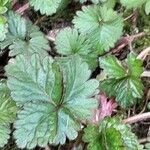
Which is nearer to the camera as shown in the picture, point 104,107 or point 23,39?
point 104,107

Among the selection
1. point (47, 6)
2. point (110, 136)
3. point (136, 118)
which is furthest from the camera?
point (47, 6)

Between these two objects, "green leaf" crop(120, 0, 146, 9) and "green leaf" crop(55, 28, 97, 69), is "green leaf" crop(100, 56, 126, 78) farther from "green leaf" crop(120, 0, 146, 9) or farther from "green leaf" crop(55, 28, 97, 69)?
"green leaf" crop(120, 0, 146, 9)

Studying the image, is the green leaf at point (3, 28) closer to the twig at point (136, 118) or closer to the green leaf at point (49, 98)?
the green leaf at point (49, 98)

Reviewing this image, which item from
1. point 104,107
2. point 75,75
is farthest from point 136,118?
point 75,75

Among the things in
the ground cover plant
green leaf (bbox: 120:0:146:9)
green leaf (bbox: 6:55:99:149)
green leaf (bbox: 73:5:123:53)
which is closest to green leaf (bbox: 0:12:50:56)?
the ground cover plant

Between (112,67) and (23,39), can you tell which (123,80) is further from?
(23,39)

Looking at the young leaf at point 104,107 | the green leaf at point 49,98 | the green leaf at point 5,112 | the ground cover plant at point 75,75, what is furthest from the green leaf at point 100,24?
the green leaf at point 5,112
